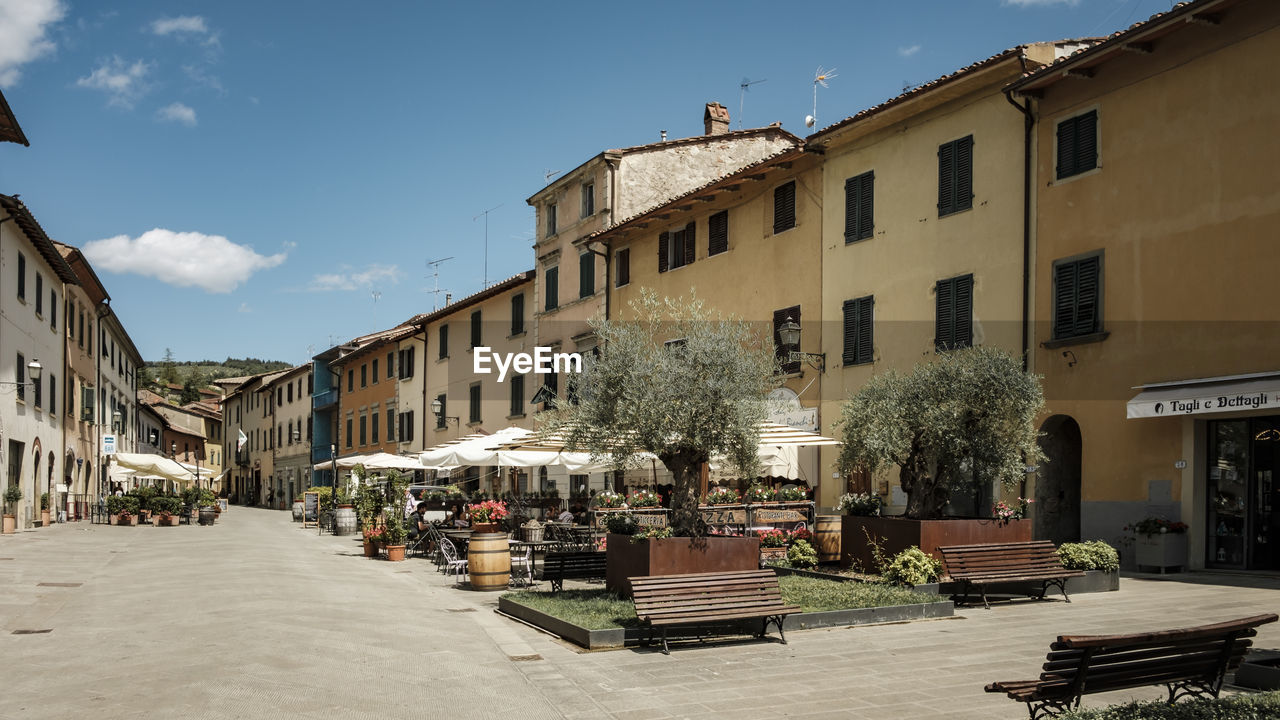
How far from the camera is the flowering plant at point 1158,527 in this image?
50.7 feet

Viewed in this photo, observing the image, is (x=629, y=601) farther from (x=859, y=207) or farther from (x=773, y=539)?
(x=859, y=207)

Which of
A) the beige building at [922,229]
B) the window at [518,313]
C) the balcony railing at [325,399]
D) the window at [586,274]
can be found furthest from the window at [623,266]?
the balcony railing at [325,399]

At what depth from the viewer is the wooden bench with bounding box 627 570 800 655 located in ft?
31.3

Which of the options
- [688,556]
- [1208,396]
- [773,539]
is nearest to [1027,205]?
[1208,396]

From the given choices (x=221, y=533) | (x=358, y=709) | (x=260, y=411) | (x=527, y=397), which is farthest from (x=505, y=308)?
(x=260, y=411)

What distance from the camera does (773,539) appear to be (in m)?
17.0

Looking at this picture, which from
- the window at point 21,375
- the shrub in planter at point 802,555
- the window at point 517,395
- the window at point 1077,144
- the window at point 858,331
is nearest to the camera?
the shrub in planter at point 802,555

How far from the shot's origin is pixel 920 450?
1448cm

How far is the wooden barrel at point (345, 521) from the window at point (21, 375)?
358 inches

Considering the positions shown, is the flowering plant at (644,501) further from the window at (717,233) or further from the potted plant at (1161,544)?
the window at (717,233)

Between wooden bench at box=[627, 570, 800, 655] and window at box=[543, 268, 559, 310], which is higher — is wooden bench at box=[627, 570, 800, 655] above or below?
below

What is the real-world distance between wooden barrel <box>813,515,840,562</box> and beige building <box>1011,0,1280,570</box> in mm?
4517

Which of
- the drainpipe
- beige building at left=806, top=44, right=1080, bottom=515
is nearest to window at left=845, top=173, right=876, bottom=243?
beige building at left=806, top=44, right=1080, bottom=515

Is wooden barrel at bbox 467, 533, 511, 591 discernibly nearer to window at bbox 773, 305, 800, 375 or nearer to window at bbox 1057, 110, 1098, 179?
window at bbox 773, 305, 800, 375
